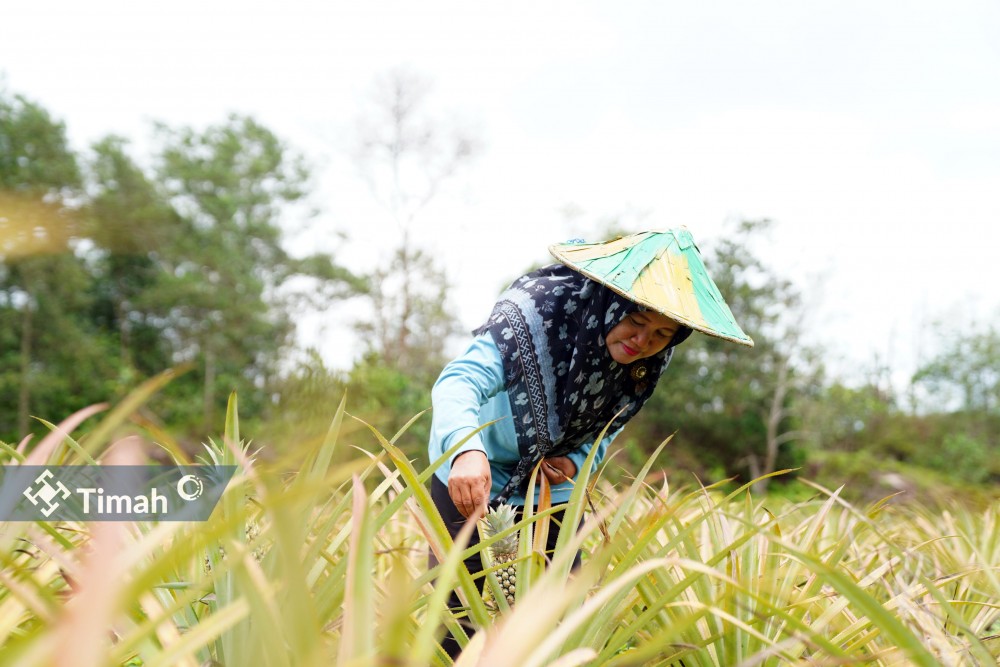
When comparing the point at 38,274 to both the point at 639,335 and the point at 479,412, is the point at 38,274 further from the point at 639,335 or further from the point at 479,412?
the point at 639,335

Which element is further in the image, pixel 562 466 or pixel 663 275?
pixel 562 466

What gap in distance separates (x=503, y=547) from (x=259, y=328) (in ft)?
67.3

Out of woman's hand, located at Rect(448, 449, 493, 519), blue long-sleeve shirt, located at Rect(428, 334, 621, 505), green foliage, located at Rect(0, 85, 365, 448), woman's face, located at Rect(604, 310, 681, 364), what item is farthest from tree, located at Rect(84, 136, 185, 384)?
woman's hand, located at Rect(448, 449, 493, 519)

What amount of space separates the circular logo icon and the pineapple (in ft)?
1.85

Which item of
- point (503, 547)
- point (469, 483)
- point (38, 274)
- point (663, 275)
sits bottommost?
point (503, 547)

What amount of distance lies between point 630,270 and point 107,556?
1189 mm

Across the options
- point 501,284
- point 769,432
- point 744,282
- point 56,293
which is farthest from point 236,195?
point 769,432

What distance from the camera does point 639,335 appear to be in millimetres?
1556

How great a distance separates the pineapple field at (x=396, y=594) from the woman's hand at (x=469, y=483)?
5 cm

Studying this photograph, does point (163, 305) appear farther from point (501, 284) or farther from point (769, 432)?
point (769, 432)

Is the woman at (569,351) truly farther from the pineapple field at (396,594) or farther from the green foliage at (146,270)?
the green foliage at (146,270)

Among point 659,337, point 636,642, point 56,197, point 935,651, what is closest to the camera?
point 935,651

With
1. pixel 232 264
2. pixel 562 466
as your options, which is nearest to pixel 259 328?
pixel 232 264

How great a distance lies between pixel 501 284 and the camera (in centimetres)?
1431
